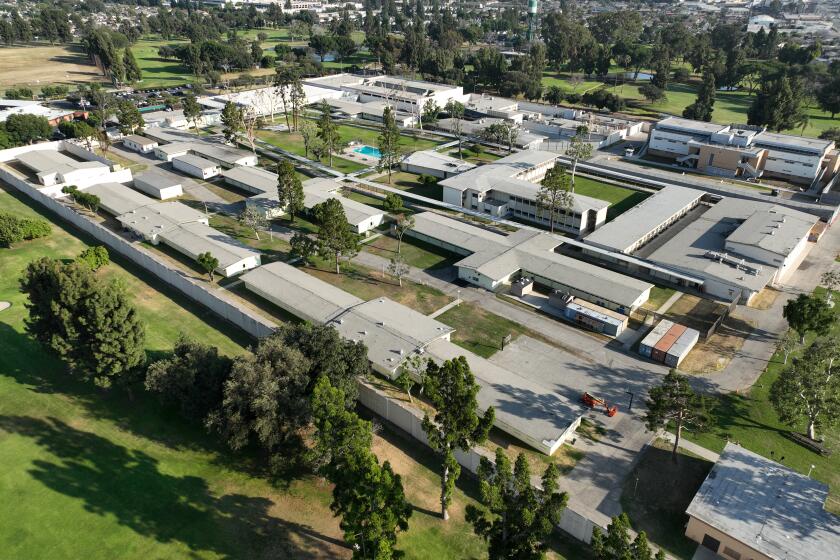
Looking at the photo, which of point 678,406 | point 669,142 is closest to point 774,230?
point 678,406

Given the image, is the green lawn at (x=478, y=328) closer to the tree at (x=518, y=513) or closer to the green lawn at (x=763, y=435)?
the green lawn at (x=763, y=435)

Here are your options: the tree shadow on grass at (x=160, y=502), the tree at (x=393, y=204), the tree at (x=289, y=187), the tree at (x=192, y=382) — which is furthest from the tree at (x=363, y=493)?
the tree at (x=393, y=204)

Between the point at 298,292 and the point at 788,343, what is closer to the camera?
the point at 788,343

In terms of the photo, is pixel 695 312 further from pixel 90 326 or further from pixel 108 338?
pixel 90 326

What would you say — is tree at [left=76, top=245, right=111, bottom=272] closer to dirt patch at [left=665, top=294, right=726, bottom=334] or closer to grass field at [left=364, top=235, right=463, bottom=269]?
grass field at [left=364, top=235, right=463, bottom=269]

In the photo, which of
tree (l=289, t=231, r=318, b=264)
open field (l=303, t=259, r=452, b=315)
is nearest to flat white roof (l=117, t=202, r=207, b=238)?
tree (l=289, t=231, r=318, b=264)

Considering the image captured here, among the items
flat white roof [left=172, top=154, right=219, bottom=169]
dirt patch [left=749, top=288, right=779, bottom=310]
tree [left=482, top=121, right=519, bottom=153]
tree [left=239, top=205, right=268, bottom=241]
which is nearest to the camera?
dirt patch [left=749, top=288, right=779, bottom=310]
